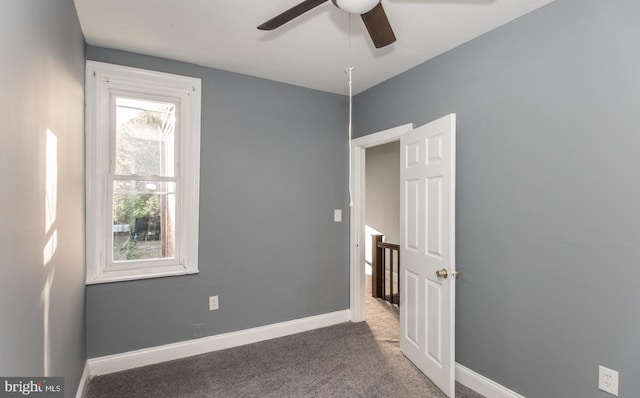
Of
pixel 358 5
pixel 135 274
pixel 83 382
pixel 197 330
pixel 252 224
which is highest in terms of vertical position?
pixel 358 5

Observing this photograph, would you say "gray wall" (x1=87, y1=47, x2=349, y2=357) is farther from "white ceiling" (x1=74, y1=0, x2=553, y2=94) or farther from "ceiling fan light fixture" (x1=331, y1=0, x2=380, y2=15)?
"ceiling fan light fixture" (x1=331, y1=0, x2=380, y2=15)

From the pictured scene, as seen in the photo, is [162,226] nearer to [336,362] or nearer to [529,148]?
[336,362]

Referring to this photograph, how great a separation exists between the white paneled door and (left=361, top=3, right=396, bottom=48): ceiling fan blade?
0.76m

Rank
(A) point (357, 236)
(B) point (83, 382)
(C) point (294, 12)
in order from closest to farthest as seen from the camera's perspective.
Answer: (C) point (294, 12), (B) point (83, 382), (A) point (357, 236)

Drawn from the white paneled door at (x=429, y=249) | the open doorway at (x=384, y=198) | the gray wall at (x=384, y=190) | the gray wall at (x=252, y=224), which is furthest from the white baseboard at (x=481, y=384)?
the gray wall at (x=384, y=190)

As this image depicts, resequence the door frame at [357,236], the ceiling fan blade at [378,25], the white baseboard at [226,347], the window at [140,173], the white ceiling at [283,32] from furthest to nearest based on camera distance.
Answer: the door frame at [357,236] < the window at [140,173] < the white baseboard at [226,347] < the white ceiling at [283,32] < the ceiling fan blade at [378,25]

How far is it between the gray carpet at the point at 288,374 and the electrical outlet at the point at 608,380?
2.58 feet

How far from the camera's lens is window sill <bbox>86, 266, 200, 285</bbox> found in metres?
2.46

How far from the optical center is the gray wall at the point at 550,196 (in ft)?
5.31

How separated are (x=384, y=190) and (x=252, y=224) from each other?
3000 mm

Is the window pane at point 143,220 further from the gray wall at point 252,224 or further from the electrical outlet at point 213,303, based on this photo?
the electrical outlet at point 213,303

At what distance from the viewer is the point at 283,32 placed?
2266 millimetres

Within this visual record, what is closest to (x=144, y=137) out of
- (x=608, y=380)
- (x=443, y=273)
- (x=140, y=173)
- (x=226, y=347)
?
(x=140, y=173)

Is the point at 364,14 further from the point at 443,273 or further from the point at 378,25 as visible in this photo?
the point at 443,273
